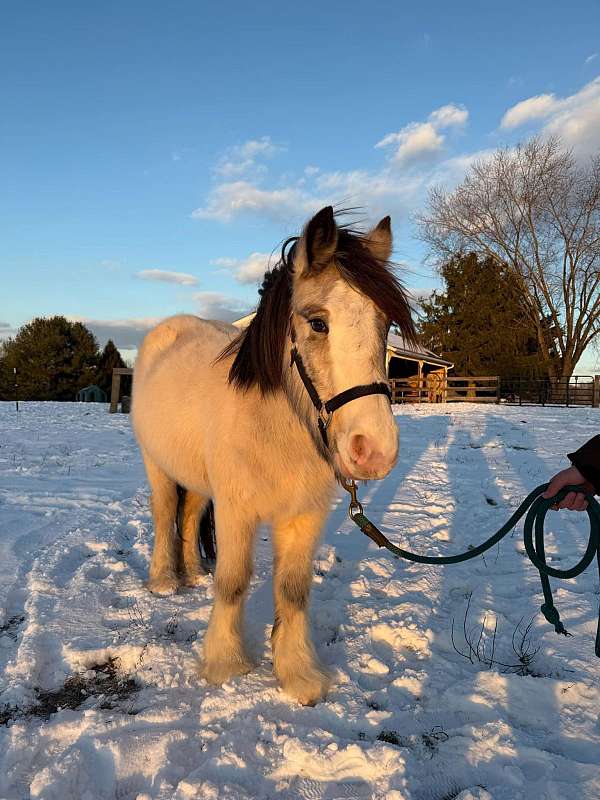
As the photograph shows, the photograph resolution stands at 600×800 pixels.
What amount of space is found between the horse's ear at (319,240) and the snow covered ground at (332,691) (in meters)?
1.98

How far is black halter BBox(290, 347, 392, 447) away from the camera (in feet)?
6.26

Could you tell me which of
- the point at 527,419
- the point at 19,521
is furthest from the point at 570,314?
the point at 19,521

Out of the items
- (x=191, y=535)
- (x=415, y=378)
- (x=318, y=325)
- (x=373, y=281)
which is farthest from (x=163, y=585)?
(x=415, y=378)

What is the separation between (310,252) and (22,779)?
2.33 m

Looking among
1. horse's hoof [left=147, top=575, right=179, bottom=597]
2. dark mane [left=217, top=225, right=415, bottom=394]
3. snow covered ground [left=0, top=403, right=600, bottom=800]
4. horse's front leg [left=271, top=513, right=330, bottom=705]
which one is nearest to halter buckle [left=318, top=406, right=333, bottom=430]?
dark mane [left=217, top=225, right=415, bottom=394]

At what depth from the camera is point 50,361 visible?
4147 cm

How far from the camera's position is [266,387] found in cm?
249

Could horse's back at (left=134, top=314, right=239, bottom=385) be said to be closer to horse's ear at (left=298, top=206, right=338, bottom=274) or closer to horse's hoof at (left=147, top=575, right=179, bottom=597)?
horse's hoof at (left=147, top=575, right=179, bottom=597)

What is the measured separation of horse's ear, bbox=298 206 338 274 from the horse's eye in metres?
0.25

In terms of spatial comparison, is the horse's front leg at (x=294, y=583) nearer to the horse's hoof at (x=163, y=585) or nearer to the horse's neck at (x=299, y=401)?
the horse's neck at (x=299, y=401)

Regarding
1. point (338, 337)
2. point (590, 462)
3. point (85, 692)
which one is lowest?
point (85, 692)

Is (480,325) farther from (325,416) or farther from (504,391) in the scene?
(325,416)

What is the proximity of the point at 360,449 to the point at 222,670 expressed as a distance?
146 centimetres

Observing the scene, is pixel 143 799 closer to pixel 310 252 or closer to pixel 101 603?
pixel 101 603
